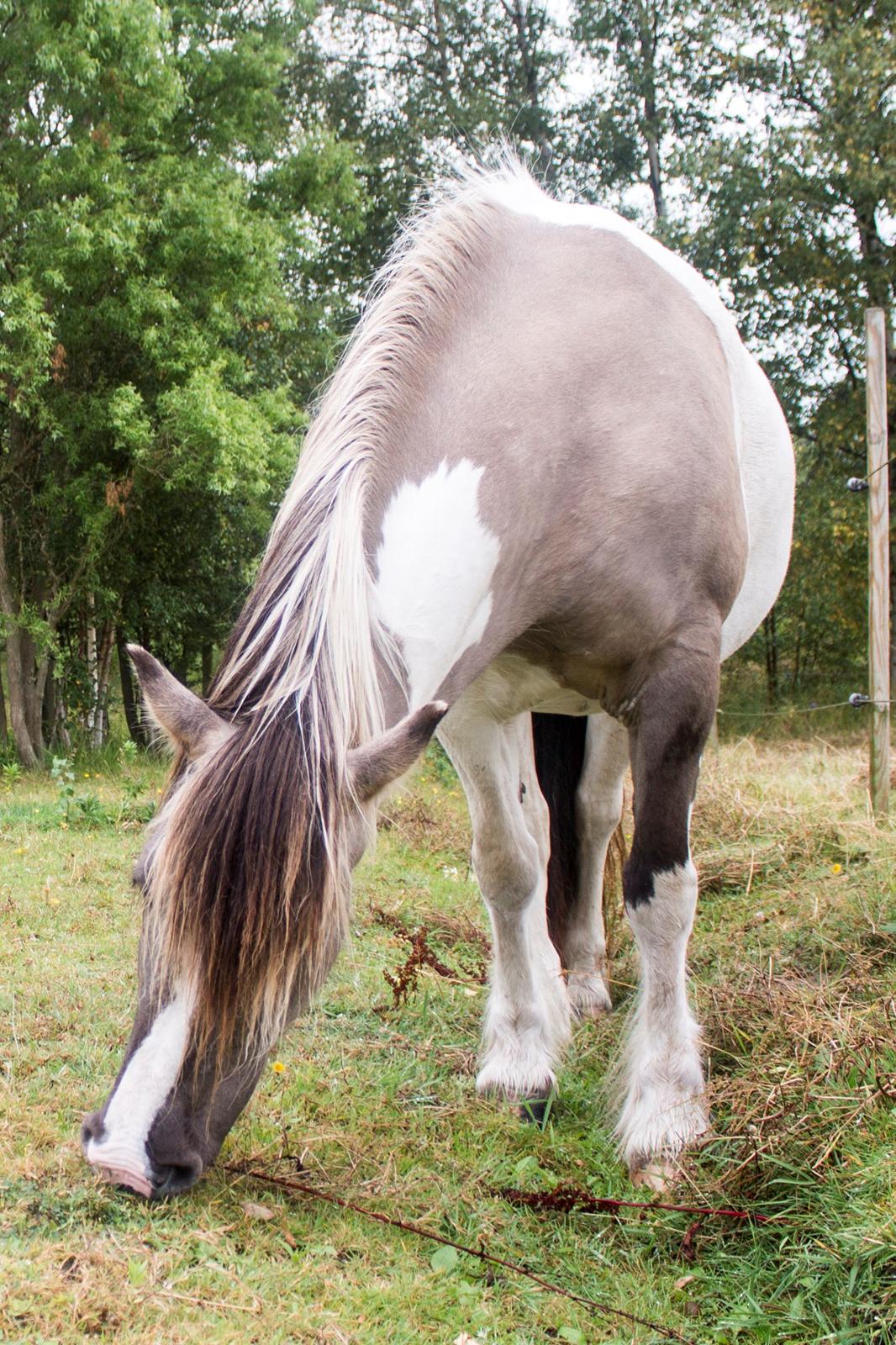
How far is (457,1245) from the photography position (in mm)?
2211

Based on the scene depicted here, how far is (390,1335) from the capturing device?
194 centimetres

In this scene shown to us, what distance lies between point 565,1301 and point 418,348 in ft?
6.66

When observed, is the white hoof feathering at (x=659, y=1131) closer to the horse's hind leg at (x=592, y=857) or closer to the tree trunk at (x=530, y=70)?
the horse's hind leg at (x=592, y=857)

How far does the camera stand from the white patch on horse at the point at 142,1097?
1.95 meters

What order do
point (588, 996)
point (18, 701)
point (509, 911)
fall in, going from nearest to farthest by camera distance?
point (509, 911) < point (588, 996) < point (18, 701)

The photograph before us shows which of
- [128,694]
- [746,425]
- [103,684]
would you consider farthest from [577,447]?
[128,694]

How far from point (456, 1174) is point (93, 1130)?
0.97 meters

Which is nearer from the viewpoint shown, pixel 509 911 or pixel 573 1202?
pixel 573 1202

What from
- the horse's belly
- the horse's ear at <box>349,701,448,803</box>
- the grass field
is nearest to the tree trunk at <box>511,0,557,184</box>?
the grass field

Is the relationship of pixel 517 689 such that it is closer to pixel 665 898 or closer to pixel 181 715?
pixel 665 898

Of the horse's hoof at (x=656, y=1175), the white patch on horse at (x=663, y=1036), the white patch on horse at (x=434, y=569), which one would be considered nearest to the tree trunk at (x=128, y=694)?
the white patch on horse at (x=663, y=1036)

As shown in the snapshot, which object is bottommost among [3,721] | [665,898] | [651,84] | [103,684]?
[3,721]

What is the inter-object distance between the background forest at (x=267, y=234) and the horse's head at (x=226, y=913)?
319 inches

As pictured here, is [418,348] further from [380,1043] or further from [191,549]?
[191,549]
